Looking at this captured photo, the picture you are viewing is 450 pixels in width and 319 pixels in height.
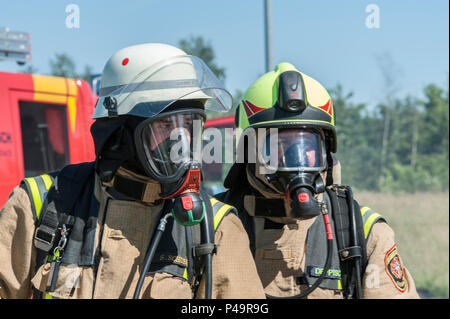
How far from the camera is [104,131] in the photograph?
222 cm

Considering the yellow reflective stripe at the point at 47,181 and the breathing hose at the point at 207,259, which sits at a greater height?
the yellow reflective stripe at the point at 47,181

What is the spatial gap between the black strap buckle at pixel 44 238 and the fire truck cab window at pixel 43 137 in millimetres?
3786

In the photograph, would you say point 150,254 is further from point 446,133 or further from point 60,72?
point 60,72

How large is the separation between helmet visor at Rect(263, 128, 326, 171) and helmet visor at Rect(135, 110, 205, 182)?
1.84 feet

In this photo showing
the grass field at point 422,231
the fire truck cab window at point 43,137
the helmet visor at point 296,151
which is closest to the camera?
the helmet visor at point 296,151

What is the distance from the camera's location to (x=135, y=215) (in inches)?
86.1

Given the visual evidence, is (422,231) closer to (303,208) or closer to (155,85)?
(303,208)

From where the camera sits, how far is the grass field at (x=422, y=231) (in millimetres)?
10594

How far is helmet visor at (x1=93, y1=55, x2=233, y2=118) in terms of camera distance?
7.11 ft

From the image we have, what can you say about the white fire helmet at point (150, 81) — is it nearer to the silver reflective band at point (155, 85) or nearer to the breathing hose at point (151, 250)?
the silver reflective band at point (155, 85)

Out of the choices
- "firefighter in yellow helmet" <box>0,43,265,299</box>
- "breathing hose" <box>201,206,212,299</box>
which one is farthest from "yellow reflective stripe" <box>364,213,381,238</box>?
"breathing hose" <box>201,206,212,299</box>

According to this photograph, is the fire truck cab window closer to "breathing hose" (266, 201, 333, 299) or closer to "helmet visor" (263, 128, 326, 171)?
"helmet visor" (263, 128, 326, 171)

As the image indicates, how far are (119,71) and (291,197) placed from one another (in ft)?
3.13

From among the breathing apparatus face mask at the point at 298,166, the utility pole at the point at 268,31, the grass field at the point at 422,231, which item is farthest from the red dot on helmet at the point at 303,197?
the grass field at the point at 422,231
